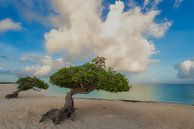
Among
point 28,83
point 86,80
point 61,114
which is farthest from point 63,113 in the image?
point 28,83

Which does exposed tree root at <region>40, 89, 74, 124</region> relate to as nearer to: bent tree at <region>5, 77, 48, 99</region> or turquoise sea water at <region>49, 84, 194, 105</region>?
bent tree at <region>5, 77, 48, 99</region>

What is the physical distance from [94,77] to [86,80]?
47cm

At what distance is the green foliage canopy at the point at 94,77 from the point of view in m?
12.7

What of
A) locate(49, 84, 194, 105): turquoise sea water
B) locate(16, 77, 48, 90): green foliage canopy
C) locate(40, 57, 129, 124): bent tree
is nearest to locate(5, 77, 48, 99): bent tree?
locate(16, 77, 48, 90): green foliage canopy

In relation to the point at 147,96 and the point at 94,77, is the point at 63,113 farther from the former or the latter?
the point at 147,96

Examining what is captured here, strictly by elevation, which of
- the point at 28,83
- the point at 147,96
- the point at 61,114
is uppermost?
the point at 147,96

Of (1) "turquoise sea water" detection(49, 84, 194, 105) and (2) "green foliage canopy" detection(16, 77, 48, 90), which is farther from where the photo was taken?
(1) "turquoise sea water" detection(49, 84, 194, 105)

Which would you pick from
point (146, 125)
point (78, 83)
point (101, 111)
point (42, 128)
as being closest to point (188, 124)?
point (146, 125)

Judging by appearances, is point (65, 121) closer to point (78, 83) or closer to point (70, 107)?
point (70, 107)

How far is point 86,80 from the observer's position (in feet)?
41.8

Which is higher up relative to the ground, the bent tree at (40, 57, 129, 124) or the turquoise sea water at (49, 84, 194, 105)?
the turquoise sea water at (49, 84, 194, 105)

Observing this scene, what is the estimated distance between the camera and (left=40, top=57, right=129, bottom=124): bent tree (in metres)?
12.6

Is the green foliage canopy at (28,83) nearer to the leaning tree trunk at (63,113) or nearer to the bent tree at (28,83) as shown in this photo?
the bent tree at (28,83)

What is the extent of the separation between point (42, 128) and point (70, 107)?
242cm
